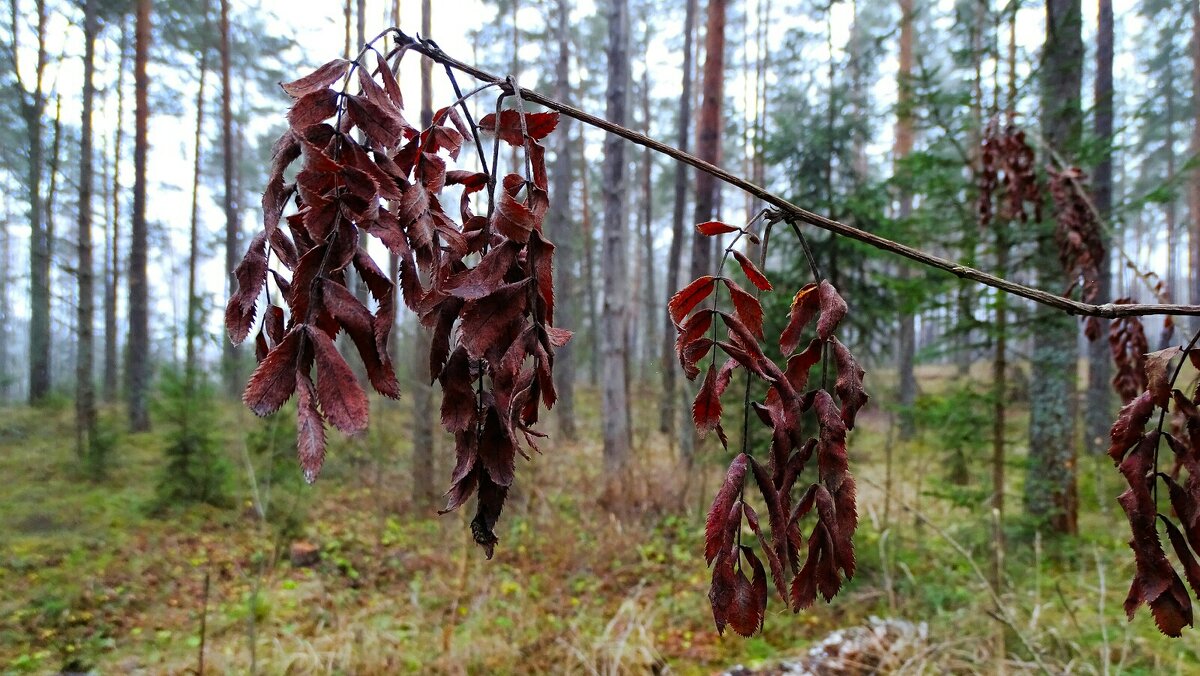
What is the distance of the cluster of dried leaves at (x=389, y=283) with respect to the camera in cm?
58

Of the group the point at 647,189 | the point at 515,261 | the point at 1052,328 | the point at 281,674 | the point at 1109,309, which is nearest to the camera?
the point at 515,261

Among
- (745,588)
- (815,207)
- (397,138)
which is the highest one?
(815,207)

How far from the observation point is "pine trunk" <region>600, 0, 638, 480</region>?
7.64 meters

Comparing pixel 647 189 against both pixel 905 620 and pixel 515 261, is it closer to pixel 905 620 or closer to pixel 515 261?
pixel 905 620

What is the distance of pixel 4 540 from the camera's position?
4.90 meters

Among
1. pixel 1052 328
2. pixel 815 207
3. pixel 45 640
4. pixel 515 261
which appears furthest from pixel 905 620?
pixel 45 640

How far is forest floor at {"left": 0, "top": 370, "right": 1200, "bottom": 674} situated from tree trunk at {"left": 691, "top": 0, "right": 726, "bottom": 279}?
2.56 m

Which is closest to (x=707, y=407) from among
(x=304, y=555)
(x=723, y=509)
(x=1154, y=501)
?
(x=723, y=509)

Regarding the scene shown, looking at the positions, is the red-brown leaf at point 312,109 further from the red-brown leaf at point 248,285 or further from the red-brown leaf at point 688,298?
the red-brown leaf at point 688,298

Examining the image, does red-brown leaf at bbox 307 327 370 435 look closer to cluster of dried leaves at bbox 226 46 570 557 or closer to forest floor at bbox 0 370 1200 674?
cluster of dried leaves at bbox 226 46 570 557

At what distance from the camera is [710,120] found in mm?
7844

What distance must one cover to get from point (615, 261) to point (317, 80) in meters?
7.06

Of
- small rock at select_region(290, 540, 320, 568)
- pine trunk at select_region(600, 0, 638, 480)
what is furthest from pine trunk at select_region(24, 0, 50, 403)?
pine trunk at select_region(600, 0, 638, 480)

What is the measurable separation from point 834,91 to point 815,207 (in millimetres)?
1592
